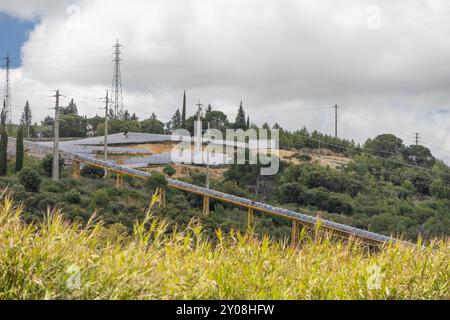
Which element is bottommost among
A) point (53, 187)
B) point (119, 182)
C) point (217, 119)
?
point (53, 187)

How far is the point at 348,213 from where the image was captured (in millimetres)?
55938

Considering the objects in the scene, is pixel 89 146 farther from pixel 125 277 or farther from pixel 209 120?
pixel 125 277

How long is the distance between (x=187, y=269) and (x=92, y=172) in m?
48.1

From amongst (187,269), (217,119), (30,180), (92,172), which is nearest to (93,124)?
(217,119)

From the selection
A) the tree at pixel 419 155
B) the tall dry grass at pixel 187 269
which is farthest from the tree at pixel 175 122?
the tall dry grass at pixel 187 269

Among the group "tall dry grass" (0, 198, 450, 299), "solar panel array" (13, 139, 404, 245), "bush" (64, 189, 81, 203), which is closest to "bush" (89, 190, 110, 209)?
"bush" (64, 189, 81, 203)

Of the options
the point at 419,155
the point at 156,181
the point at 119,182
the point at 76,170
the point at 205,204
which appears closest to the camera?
the point at 205,204

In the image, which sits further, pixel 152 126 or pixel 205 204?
pixel 152 126

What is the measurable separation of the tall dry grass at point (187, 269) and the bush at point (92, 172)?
46.0m

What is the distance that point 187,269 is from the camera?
7.91m

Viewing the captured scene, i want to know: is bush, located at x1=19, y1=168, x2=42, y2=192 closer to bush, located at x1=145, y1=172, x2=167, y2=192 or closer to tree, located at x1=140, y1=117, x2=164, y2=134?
bush, located at x1=145, y1=172, x2=167, y2=192

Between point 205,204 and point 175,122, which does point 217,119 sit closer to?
point 175,122

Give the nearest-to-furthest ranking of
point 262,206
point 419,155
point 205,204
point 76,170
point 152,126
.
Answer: point 262,206 → point 205,204 → point 76,170 → point 152,126 → point 419,155
